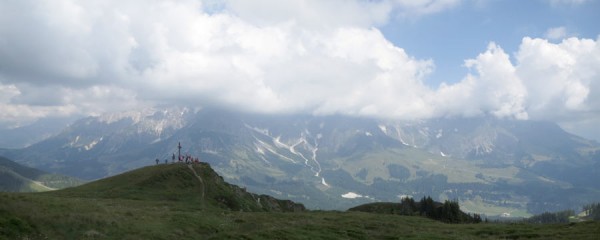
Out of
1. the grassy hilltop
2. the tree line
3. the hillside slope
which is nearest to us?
the grassy hilltop

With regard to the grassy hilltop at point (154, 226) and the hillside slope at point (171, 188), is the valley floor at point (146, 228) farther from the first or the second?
the hillside slope at point (171, 188)

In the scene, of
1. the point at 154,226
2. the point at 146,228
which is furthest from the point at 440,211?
the point at 146,228

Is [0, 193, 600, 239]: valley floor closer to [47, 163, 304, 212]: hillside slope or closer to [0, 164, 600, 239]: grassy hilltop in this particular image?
[0, 164, 600, 239]: grassy hilltop

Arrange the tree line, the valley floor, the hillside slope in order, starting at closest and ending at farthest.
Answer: the valley floor
the hillside slope
the tree line

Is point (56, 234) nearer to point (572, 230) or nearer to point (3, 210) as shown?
point (3, 210)

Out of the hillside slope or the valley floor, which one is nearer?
the valley floor

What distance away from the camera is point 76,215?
150 feet

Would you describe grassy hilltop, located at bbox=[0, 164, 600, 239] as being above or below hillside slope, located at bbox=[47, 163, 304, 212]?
below

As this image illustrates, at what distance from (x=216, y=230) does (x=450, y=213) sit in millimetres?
105483

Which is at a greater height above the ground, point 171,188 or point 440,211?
point 171,188

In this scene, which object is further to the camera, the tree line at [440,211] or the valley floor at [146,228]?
the tree line at [440,211]

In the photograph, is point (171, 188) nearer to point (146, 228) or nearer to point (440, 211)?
point (146, 228)

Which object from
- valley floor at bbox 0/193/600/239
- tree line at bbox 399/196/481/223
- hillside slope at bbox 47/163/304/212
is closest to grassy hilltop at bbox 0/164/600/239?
valley floor at bbox 0/193/600/239

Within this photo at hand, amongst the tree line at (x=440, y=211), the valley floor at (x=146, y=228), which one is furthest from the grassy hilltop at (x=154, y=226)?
the tree line at (x=440, y=211)
